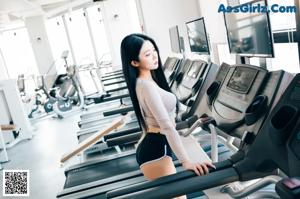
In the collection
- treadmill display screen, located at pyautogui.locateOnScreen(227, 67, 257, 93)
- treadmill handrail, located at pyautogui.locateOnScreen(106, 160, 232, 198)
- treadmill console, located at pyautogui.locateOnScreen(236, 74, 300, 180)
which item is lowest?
treadmill handrail, located at pyautogui.locateOnScreen(106, 160, 232, 198)

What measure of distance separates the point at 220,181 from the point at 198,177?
0.32 feet

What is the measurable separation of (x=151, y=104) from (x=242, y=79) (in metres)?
Result: 0.62

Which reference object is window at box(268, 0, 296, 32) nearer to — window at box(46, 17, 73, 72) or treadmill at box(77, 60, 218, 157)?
treadmill at box(77, 60, 218, 157)

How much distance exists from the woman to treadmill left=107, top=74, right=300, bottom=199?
214 millimetres

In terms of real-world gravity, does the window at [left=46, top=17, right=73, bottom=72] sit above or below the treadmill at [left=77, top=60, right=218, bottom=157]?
above

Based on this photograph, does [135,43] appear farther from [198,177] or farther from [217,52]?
[217,52]

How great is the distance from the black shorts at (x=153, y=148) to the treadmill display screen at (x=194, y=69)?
125 cm

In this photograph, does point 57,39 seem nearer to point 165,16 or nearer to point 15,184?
point 165,16

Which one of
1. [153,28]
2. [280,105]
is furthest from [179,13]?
[280,105]

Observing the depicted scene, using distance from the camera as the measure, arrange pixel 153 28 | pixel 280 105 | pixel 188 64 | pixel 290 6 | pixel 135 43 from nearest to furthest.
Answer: pixel 280 105 < pixel 135 43 < pixel 290 6 < pixel 188 64 < pixel 153 28

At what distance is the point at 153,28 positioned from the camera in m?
5.10

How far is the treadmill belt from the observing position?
2930 millimetres

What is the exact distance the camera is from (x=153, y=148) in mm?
1760

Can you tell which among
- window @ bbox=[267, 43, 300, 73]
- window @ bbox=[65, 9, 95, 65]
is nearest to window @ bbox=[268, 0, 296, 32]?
window @ bbox=[267, 43, 300, 73]
